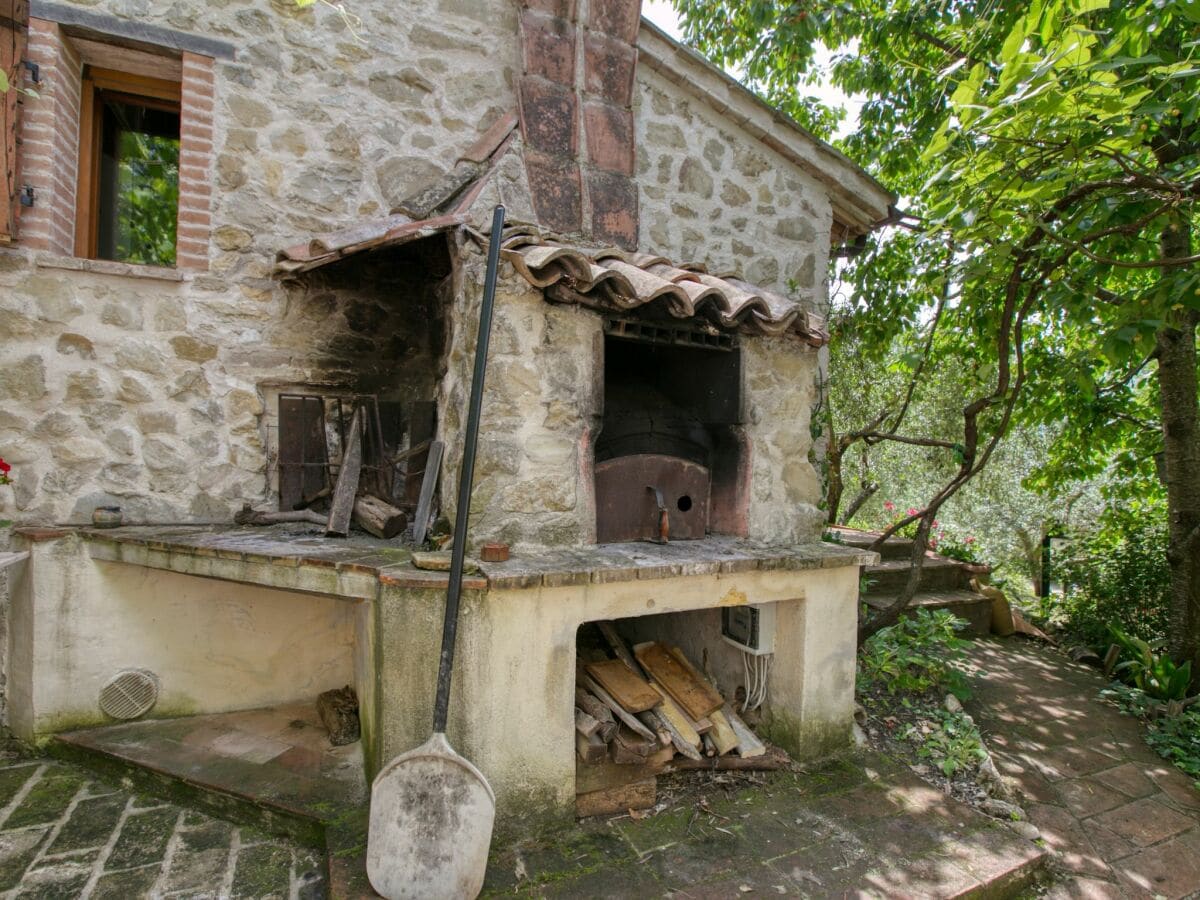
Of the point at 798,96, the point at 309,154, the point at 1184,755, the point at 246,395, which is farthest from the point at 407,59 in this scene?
the point at 1184,755

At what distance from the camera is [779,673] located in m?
3.57

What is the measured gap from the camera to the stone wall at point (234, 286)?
130 inches

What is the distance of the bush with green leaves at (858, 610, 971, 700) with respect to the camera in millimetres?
4309

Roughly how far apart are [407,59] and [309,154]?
87cm

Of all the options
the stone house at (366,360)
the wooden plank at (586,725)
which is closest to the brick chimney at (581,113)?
the stone house at (366,360)

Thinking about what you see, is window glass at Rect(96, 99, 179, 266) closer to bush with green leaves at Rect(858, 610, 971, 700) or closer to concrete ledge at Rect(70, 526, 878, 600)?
concrete ledge at Rect(70, 526, 878, 600)

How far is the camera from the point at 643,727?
3168 mm

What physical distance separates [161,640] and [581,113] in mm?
3918

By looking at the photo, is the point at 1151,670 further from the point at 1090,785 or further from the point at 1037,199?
the point at 1037,199

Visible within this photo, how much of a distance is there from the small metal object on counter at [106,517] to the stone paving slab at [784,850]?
102 inches

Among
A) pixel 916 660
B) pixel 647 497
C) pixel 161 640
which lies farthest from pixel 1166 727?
pixel 161 640

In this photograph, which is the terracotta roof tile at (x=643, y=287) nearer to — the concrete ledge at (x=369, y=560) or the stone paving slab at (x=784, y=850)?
the concrete ledge at (x=369, y=560)

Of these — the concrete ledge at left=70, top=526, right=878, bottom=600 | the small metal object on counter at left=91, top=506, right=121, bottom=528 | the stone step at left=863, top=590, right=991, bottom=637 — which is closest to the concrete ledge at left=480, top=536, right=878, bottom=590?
the concrete ledge at left=70, top=526, right=878, bottom=600

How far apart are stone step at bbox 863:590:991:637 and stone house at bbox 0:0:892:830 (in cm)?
303
